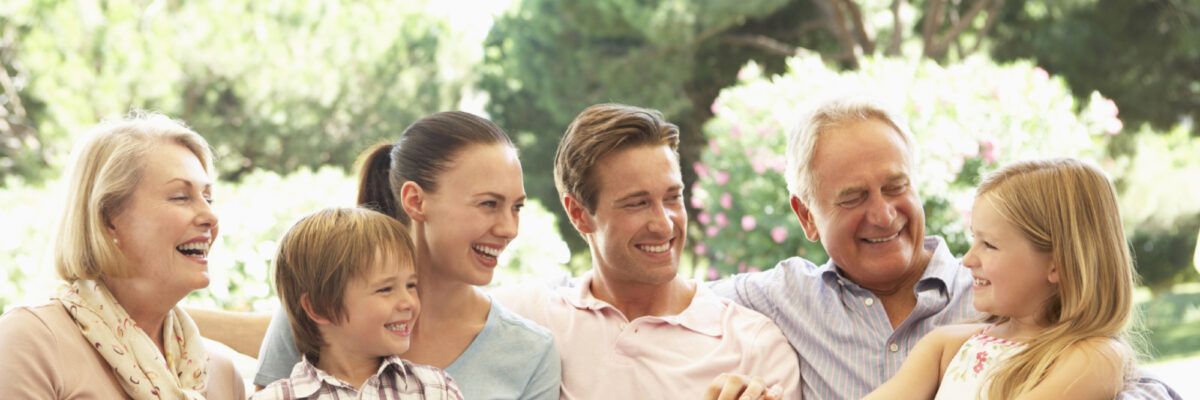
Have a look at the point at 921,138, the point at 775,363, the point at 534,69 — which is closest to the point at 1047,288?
the point at 775,363

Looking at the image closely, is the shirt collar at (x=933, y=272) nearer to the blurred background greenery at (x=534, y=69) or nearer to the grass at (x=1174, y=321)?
the blurred background greenery at (x=534, y=69)

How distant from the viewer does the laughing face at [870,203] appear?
8.34 feet

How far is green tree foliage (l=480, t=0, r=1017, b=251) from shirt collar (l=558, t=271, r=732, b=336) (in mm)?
7218

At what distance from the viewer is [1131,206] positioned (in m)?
10.1

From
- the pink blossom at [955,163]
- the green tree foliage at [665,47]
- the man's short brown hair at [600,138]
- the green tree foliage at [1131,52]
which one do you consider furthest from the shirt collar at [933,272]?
the green tree foliage at [1131,52]

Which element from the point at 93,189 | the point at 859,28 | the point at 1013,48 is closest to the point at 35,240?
the point at 93,189

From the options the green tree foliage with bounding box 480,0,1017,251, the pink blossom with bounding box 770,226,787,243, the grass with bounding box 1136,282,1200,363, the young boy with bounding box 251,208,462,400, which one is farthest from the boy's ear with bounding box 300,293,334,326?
the grass with bounding box 1136,282,1200,363

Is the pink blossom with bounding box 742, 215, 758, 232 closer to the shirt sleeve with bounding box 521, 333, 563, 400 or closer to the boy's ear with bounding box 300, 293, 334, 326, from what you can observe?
the shirt sleeve with bounding box 521, 333, 563, 400

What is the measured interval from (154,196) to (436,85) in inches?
386

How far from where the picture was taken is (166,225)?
81.7 inches

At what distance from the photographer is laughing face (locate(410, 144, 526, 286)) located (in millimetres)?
2346

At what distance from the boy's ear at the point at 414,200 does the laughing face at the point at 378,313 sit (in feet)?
0.70

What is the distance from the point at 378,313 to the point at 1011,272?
1238 millimetres

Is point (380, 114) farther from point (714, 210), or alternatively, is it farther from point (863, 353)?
point (863, 353)
